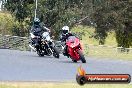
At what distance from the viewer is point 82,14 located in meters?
45.3

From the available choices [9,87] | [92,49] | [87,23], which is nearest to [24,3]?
[87,23]

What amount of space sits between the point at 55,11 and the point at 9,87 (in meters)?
29.0

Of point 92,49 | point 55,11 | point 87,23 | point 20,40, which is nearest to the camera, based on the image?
point 92,49

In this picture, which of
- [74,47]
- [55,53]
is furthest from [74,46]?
[55,53]

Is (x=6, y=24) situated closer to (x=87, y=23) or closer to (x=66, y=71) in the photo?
(x=87, y=23)

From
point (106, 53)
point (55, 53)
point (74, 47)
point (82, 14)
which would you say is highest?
point (74, 47)

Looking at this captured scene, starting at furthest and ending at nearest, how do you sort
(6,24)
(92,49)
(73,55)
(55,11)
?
1. (6,24)
2. (55,11)
3. (92,49)
4. (73,55)

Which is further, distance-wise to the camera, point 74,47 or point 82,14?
point 82,14

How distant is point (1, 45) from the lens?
3306 centimetres

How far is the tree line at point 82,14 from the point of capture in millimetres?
39594

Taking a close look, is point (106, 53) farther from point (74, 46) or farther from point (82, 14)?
point (82, 14)

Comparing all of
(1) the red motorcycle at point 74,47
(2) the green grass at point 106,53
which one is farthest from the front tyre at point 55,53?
(2) the green grass at point 106,53

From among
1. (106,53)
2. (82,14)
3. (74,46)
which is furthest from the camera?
(82,14)

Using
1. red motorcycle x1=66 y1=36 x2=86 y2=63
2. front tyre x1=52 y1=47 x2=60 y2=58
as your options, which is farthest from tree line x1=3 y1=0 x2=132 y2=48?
red motorcycle x1=66 y1=36 x2=86 y2=63
